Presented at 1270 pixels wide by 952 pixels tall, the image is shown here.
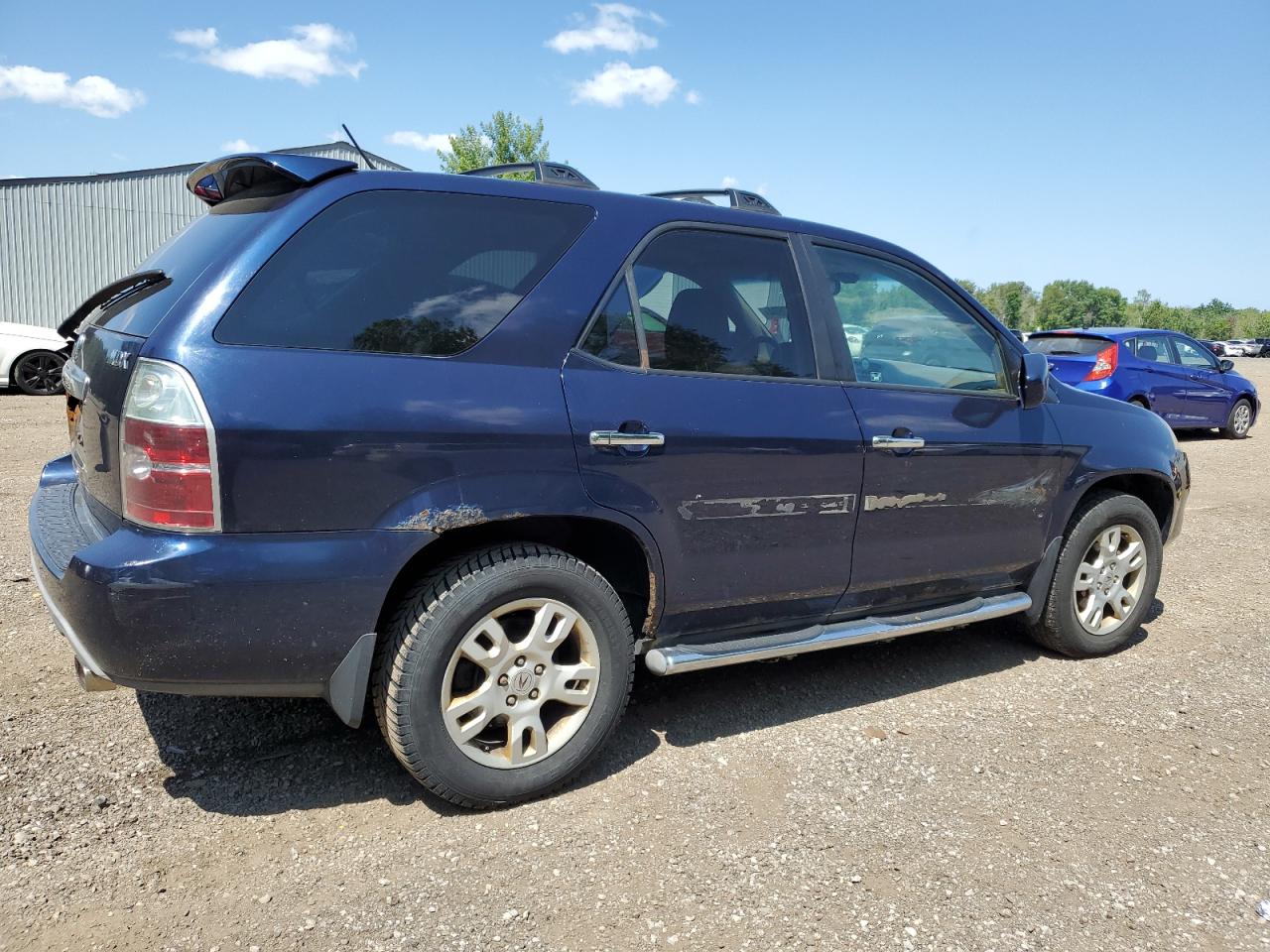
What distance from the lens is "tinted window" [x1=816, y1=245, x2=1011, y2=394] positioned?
3670 mm

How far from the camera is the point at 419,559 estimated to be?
282cm

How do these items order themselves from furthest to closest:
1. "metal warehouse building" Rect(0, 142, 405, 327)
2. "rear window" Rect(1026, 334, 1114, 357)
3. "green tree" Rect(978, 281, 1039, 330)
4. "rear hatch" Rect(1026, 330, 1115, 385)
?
"green tree" Rect(978, 281, 1039, 330) < "metal warehouse building" Rect(0, 142, 405, 327) < "rear window" Rect(1026, 334, 1114, 357) < "rear hatch" Rect(1026, 330, 1115, 385)

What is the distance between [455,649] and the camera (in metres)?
2.74

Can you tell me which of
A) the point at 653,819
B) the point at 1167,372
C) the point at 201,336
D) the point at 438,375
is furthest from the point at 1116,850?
the point at 1167,372

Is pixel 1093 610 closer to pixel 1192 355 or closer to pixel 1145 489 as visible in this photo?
pixel 1145 489

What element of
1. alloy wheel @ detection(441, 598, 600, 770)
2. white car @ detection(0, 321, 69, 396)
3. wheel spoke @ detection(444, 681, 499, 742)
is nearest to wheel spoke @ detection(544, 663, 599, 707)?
alloy wheel @ detection(441, 598, 600, 770)

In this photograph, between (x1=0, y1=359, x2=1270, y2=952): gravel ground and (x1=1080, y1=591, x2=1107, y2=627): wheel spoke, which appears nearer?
(x1=0, y1=359, x2=1270, y2=952): gravel ground

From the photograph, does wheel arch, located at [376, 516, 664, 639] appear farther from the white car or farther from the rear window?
the white car

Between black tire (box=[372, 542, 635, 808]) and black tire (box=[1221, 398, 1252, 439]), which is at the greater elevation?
black tire (box=[1221, 398, 1252, 439])

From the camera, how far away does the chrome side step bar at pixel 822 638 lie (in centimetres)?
318

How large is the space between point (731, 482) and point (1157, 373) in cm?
1184

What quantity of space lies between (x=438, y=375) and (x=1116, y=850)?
241cm

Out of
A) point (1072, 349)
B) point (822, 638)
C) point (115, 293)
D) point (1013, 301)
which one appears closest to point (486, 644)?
point (822, 638)

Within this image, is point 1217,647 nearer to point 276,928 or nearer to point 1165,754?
point 1165,754
